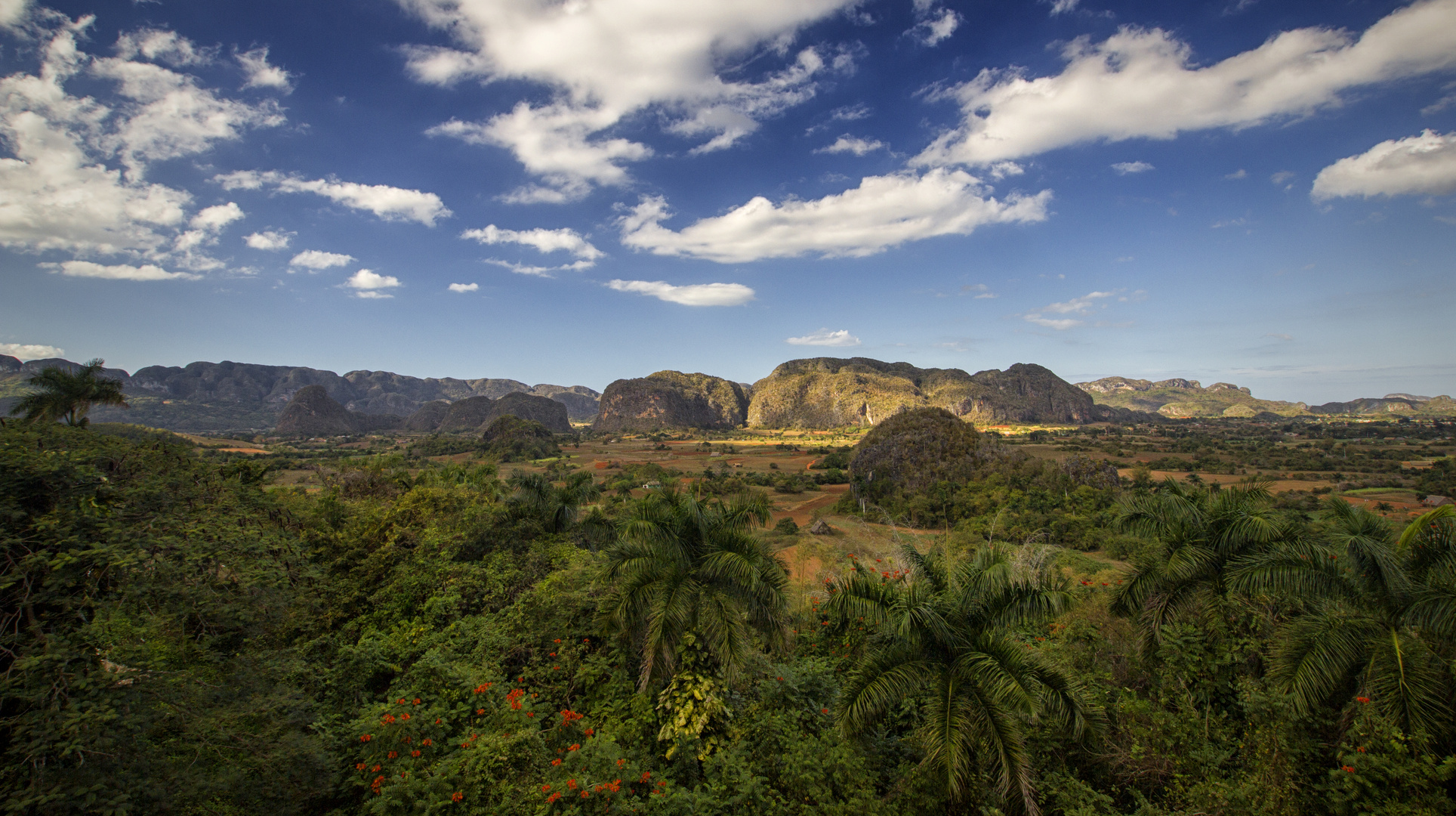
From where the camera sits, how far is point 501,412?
171 metres

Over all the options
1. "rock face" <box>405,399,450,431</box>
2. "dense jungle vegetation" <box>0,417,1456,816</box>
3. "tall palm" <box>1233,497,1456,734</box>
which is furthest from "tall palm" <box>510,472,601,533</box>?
"rock face" <box>405,399,450,431</box>

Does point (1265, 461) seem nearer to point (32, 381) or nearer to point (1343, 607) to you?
point (1343, 607)

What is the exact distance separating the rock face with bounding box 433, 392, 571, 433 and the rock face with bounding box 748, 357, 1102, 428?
2863 inches

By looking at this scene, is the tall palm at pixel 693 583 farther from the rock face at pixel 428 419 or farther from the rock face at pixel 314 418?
the rock face at pixel 428 419

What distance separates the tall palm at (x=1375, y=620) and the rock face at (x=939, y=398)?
5902 inches

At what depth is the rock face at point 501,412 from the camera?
170000 millimetres

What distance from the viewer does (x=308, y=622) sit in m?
10.7

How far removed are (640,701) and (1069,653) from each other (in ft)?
29.7

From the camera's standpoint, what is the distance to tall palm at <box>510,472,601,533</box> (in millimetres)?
16859

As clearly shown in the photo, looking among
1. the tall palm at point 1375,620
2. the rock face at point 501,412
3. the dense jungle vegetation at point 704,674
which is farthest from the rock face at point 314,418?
the tall palm at point 1375,620

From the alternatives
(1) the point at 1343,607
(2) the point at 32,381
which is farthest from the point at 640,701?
(2) the point at 32,381

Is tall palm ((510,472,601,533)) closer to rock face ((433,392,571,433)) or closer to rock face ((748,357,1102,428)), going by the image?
rock face ((748,357,1102,428))

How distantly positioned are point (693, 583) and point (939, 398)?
580ft

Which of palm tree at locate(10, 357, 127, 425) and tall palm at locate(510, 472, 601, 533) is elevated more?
palm tree at locate(10, 357, 127, 425)
